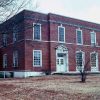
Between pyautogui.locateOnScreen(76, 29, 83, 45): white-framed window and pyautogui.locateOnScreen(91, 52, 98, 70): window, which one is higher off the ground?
pyautogui.locateOnScreen(76, 29, 83, 45): white-framed window

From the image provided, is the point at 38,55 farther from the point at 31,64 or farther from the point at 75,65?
the point at 75,65

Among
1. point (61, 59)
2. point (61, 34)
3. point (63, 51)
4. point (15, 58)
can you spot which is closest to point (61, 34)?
point (61, 34)

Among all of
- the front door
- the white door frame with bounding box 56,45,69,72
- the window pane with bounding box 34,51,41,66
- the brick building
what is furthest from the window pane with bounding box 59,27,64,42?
the window pane with bounding box 34,51,41,66

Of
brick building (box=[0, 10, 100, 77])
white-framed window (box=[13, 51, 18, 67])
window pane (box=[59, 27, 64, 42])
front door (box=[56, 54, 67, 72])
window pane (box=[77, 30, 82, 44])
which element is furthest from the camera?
window pane (box=[77, 30, 82, 44])

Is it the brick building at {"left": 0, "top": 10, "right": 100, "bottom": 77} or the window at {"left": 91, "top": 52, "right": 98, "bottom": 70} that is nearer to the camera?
the brick building at {"left": 0, "top": 10, "right": 100, "bottom": 77}

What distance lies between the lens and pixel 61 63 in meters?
35.2

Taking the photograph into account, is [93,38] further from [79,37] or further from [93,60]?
[93,60]

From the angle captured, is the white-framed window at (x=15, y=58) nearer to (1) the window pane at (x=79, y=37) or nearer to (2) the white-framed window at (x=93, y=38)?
(1) the window pane at (x=79, y=37)

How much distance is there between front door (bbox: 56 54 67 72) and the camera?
34.8 metres

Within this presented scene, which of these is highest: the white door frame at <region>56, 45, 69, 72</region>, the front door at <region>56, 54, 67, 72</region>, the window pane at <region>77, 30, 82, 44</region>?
the window pane at <region>77, 30, 82, 44</region>

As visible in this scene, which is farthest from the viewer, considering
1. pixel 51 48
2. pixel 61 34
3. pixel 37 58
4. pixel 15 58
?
pixel 61 34

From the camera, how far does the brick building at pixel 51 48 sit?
32.0 m

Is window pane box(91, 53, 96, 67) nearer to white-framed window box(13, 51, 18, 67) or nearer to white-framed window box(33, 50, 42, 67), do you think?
white-framed window box(33, 50, 42, 67)

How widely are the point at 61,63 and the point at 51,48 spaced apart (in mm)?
2808
